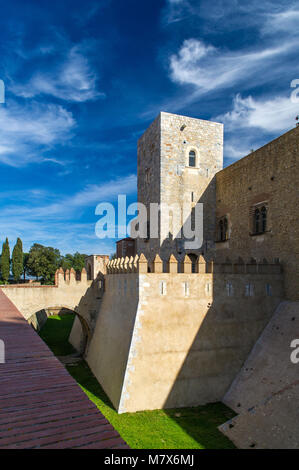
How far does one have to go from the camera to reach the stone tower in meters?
17.6

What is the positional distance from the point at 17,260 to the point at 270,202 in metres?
38.5

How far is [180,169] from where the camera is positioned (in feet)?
59.2

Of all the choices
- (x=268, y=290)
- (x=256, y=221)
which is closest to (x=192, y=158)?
(x=256, y=221)

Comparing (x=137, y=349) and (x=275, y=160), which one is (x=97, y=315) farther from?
(x=275, y=160)

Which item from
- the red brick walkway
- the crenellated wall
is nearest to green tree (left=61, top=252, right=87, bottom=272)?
the crenellated wall

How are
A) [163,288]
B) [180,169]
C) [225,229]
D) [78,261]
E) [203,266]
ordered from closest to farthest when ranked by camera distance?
[163,288] → [203,266] → [225,229] → [180,169] → [78,261]

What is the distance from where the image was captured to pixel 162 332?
11672mm

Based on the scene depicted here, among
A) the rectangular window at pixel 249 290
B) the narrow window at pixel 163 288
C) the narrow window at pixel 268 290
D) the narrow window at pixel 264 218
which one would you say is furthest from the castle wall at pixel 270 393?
the narrow window at pixel 163 288

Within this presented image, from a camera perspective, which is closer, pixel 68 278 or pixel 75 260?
pixel 68 278

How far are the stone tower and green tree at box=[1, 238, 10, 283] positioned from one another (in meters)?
30.8

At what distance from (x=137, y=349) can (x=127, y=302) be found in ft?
7.55

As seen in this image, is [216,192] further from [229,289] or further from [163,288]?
[163,288]

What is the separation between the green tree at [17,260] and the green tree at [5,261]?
0.91m
